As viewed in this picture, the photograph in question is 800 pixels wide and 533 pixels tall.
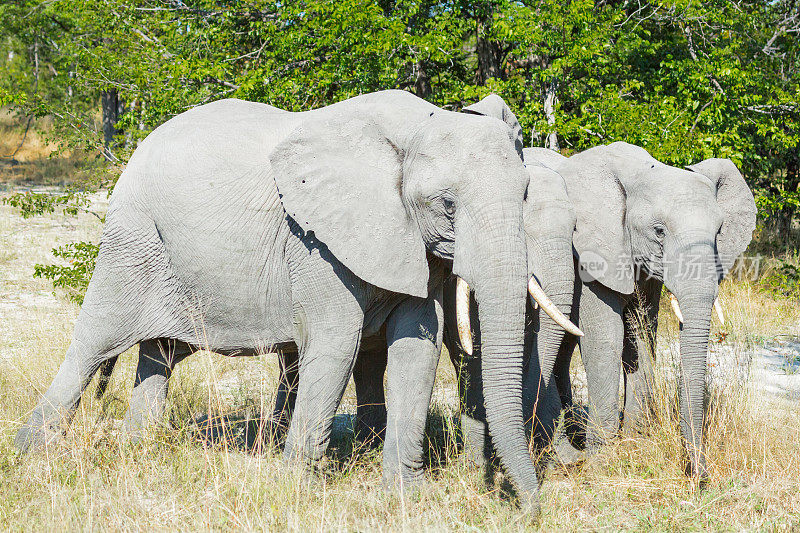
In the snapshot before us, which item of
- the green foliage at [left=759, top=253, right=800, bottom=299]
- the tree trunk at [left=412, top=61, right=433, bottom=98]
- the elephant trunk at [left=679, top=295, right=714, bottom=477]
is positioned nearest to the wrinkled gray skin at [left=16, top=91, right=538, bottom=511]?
the elephant trunk at [left=679, top=295, right=714, bottom=477]

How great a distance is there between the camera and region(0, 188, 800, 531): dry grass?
182 inches

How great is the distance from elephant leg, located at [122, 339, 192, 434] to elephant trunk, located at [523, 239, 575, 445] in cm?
253

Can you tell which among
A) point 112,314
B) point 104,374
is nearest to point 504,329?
point 112,314

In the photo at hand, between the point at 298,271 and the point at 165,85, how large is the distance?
574 cm

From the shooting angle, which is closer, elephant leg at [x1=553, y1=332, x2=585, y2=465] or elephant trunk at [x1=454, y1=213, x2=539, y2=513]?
elephant trunk at [x1=454, y1=213, x2=539, y2=513]

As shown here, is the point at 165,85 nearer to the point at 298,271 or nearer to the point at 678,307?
the point at 298,271

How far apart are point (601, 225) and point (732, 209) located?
1.05 metres

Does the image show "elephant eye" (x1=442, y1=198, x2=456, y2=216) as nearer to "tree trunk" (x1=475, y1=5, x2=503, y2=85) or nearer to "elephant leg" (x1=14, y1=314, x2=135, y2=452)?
"elephant leg" (x1=14, y1=314, x2=135, y2=452)

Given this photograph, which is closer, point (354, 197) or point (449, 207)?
point (449, 207)

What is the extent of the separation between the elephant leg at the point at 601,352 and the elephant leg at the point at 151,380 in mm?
2963

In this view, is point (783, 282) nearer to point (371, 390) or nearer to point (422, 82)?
point (422, 82)

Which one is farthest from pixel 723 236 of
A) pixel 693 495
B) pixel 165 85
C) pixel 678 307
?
pixel 165 85

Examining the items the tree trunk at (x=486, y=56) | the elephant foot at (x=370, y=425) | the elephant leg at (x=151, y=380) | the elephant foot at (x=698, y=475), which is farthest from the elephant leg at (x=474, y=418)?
the tree trunk at (x=486, y=56)

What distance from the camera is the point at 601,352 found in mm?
6191
